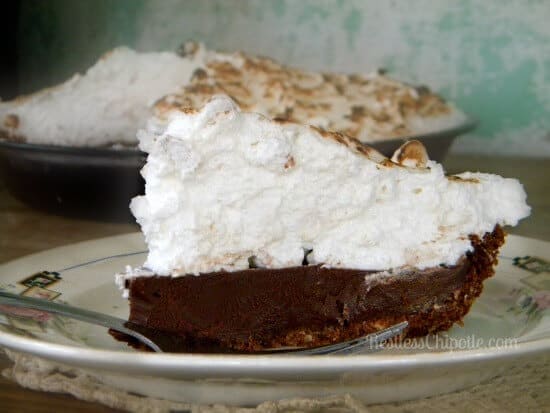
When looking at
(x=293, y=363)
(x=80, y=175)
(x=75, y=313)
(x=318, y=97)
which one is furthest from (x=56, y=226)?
(x=293, y=363)

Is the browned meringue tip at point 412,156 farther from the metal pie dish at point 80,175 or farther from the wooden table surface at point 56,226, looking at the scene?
the metal pie dish at point 80,175

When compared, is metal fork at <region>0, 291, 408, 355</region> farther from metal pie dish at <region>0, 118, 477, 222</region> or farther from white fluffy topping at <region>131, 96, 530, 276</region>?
metal pie dish at <region>0, 118, 477, 222</region>

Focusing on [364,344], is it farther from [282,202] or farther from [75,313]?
[75,313]

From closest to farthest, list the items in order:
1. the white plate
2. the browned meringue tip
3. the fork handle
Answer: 1. the white plate
2. the fork handle
3. the browned meringue tip

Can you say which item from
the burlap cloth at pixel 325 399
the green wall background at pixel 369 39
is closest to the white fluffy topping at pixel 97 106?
the green wall background at pixel 369 39

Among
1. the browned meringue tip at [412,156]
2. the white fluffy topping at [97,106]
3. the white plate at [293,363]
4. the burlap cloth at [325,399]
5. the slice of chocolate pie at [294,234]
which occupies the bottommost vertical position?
the burlap cloth at [325,399]

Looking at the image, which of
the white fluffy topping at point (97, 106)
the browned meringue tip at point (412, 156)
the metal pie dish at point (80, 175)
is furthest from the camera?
the white fluffy topping at point (97, 106)

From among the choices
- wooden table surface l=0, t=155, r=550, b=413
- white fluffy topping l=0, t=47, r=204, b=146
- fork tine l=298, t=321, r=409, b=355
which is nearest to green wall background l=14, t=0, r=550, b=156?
wooden table surface l=0, t=155, r=550, b=413
